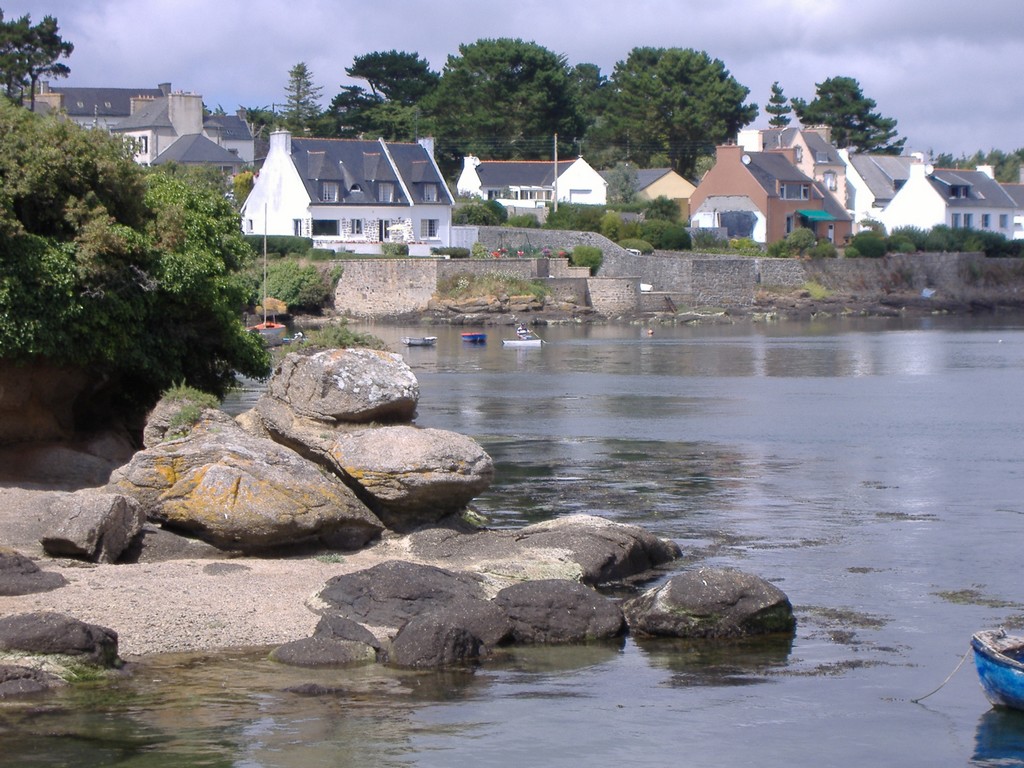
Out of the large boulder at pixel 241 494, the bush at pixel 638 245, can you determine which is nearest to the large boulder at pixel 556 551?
the large boulder at pixel 241 494

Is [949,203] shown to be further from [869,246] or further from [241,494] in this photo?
[241,494]

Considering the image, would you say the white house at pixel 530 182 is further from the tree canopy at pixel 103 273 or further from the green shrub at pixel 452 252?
the tree canopy at pixel 103 273

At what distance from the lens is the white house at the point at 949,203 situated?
111500mm

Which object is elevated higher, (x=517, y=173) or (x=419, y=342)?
(x=517, y=173)

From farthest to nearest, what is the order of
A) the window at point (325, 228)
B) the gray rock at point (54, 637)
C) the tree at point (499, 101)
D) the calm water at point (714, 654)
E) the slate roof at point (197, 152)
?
the tree at point (499, 101)
the slate roof at point (197, 152)
the window at point (325, 228)
the gray rock at point (54, 637)
the calm water at point (714, 654)

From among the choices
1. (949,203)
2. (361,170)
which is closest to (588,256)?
(361,170)

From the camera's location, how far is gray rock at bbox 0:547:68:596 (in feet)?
59.5

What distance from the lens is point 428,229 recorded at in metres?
97.1

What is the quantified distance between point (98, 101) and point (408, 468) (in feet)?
375

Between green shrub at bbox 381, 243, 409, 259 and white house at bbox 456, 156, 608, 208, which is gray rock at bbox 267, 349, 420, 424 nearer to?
green shrub at bbox 381, 243, 409, 259

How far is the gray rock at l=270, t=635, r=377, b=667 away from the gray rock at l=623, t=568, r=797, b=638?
4.00 metres

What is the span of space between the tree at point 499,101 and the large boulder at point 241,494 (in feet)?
320

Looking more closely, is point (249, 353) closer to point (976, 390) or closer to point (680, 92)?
point (976, 390)

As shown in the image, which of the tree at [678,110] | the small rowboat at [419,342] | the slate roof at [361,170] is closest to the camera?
the small rowboat at [419,342]
